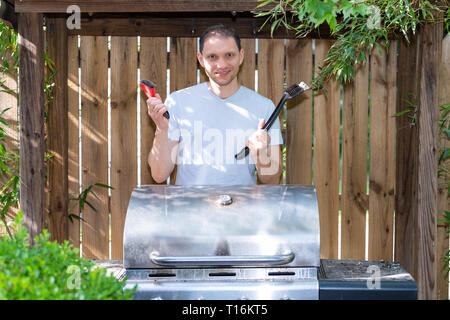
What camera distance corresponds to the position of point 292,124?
10.6ft

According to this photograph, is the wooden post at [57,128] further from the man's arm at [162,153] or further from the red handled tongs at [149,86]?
the red handled tongs at [149,86]

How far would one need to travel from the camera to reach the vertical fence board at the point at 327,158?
3.21m

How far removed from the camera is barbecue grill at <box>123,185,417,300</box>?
5.43 ft

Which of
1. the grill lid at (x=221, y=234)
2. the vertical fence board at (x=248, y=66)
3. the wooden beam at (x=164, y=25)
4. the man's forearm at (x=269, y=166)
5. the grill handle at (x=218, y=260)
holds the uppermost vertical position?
the wooden beam at (x=164, y=25)

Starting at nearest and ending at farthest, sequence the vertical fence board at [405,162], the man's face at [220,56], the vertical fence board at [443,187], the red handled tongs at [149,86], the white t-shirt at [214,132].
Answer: the red handled tongs at [149,86] → the man's face at [220,56] → the white t-shirt at [214,132] → the vertical fence board at [443,187] → the vertical fence board at [405,162]

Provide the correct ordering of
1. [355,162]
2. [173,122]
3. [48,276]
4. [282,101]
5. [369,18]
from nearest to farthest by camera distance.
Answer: [48,276], [282,101], [369,18], [173,122], [355,162]

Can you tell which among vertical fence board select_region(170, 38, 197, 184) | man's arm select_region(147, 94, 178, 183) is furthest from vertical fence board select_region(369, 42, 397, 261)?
man's arm select_region(147, 94, 178, 183)

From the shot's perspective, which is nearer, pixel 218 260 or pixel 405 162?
pixel 218 260

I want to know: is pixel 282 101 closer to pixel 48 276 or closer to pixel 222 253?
pixel 222 253

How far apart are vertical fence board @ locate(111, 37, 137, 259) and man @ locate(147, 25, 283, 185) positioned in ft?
2.78

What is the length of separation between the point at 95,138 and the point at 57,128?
262 millimetres

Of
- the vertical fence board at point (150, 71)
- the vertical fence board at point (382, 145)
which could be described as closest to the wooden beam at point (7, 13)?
the vertical fence board at point (150, 71)

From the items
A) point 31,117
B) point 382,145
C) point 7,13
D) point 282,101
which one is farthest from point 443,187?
point 7,13

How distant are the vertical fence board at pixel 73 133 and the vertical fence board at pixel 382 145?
2.09 meters
